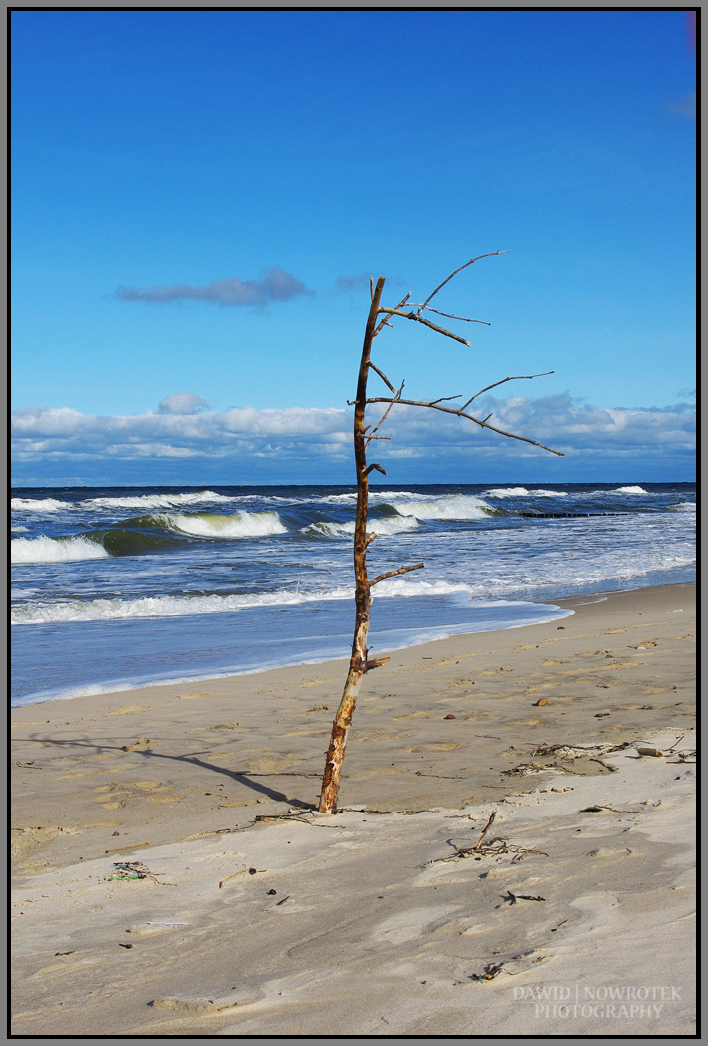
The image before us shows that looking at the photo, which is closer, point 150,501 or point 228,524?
point 228,524

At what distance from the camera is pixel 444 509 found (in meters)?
47.2

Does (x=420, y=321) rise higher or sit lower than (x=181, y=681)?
higher

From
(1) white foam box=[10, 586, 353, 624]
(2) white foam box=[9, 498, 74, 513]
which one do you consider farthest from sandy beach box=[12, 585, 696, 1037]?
(2) white foam box=[9, 498, 74, 513]

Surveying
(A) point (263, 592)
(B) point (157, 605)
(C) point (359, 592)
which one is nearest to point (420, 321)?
(C) point (359, 592)

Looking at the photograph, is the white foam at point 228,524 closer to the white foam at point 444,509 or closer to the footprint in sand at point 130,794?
the white foam at point 444,509

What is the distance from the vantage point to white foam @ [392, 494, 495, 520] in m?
44.9

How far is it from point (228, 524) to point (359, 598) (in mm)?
30778

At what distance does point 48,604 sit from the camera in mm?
12320

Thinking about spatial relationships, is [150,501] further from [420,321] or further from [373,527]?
[420,321]

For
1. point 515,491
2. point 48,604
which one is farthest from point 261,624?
point 515,491

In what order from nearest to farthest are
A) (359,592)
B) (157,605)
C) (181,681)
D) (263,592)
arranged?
(359,592) < (181,681) < (157,605) < (263,592)

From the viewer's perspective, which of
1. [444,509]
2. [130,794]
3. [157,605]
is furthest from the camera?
[444,509]

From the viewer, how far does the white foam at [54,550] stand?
73.4ft

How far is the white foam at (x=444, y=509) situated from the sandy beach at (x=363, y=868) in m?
38.3
